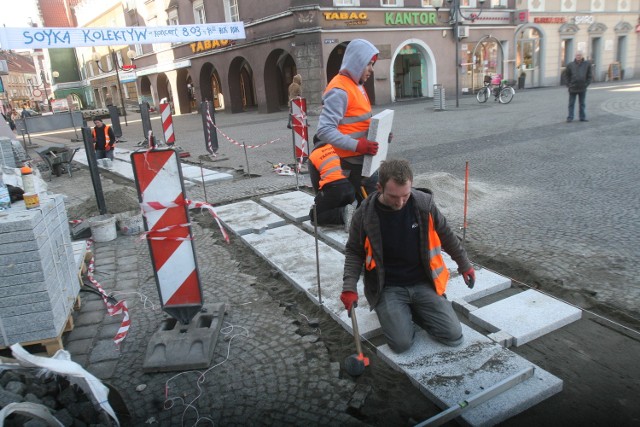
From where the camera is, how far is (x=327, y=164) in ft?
16.0

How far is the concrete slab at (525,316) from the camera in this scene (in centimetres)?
340

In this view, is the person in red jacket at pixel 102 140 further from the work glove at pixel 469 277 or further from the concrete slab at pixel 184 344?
the work glove at pixel 469 277

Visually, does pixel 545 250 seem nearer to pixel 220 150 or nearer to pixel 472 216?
pixel 472 216

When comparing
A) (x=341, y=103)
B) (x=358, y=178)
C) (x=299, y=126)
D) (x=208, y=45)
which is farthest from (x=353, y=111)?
(x=208, y=45)

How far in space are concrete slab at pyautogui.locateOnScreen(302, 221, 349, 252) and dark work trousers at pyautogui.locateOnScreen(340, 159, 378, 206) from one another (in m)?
Answer: 0.65

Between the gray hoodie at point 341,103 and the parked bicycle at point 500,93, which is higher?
the gray hoodie at point 341,103

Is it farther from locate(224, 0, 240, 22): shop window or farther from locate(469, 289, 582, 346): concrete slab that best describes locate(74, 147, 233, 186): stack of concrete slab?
locate(224, 0, 240, 22): shop window

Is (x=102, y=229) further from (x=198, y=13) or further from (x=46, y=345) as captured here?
(x=198, y=13)

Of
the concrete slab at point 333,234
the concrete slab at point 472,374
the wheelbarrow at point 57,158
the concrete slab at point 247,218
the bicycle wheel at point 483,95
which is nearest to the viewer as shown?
the concrete slab at point 472,374

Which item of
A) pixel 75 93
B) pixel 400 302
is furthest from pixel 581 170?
pixel 75 93

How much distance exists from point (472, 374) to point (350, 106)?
8.89 ft

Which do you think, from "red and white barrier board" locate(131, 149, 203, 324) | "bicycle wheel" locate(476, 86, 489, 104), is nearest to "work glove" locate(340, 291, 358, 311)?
"red and white barrier board" locate(131, 149, 203, 324)

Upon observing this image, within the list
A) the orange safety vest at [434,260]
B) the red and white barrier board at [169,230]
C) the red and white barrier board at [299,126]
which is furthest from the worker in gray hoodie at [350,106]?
the red and white barrier board at [299,126]

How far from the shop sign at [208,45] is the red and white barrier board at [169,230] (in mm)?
26110
